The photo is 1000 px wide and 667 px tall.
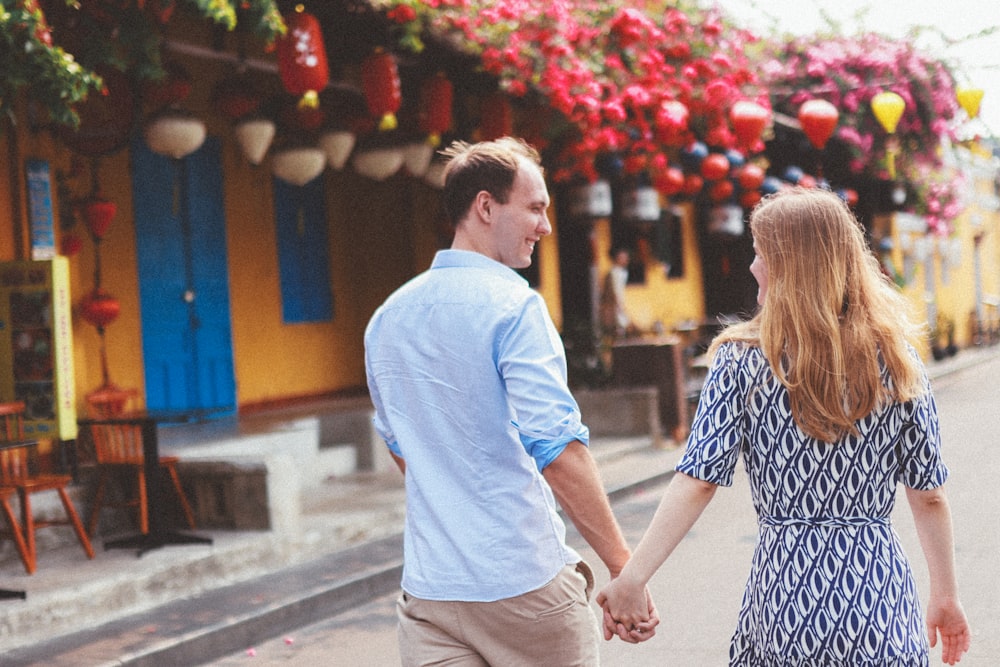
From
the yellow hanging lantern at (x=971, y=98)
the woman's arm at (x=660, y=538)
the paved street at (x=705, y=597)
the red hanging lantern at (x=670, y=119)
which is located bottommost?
the paved street at (x=705, y=597)

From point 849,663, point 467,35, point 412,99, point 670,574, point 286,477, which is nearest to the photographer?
point 849,663

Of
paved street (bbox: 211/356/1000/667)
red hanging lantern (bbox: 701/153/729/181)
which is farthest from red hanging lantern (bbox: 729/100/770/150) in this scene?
paved street (bbox: 211/356/1000/667)

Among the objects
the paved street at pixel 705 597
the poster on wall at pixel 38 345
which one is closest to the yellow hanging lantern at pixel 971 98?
the paved street at pixel 705 597

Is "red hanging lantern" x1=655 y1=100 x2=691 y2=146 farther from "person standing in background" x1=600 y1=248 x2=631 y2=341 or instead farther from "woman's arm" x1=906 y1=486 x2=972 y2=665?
"woman's arm" x1=906 y1=486 x2=972 y2=665

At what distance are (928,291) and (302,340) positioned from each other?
2253 centimetres

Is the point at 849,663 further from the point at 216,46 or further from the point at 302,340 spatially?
the point at 302,340

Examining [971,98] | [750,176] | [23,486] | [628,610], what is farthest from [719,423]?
[750,176]

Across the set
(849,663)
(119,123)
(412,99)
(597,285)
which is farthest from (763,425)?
(597,285)

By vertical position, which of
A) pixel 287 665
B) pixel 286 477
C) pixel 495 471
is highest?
pixel 495 471

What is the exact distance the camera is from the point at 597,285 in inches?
650

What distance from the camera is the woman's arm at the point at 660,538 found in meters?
2.70

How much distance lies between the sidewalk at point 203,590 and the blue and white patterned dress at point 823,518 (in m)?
4.13

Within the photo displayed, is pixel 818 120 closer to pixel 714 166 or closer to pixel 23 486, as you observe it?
pixel 714 166

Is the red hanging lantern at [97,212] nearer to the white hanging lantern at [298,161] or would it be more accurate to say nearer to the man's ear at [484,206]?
the white hanging lantern at [298,161]
